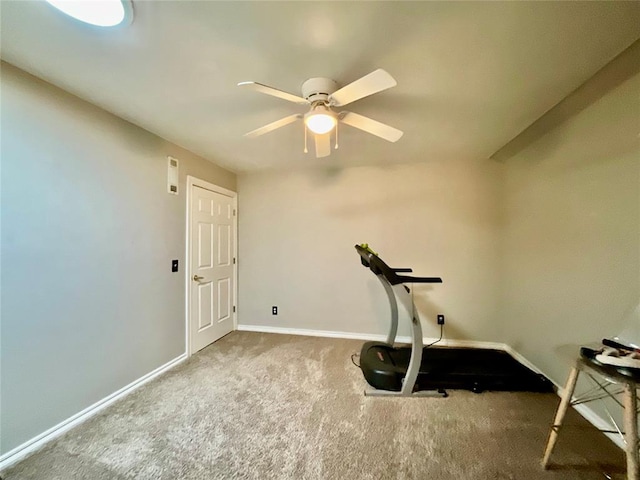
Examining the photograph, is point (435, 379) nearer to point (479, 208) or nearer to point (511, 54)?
point (479, 208)

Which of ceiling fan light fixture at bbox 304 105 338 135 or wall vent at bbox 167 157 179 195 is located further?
wall vent at bbox 167 157 179 195

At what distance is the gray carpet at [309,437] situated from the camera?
5.05ft

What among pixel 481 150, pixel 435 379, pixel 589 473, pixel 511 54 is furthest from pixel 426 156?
Answer: pixel 589 473

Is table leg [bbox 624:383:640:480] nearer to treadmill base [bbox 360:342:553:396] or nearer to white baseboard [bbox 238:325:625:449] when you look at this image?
white baseboard [bbox 238:325:625:449]

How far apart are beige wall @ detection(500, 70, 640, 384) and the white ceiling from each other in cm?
33

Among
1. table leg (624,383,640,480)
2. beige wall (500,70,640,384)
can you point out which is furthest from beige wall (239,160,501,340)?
table leg (624,383,640,480)

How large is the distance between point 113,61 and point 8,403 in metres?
2.01

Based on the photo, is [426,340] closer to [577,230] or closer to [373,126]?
[577,230]

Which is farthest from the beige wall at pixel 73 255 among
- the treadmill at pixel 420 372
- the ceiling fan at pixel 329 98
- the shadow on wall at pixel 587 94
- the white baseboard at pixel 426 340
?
the shadow on wall at pixel 587 94

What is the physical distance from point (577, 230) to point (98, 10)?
311cm

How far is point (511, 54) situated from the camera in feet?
4.91

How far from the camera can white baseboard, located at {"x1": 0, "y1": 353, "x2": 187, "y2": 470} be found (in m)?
1.60

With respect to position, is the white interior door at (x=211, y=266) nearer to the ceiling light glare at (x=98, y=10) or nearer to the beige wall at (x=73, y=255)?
the beige wall at (x=73, y=255)

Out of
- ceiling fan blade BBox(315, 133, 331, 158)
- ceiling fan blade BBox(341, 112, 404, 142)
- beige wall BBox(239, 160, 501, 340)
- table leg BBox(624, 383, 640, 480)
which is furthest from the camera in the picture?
beige wall BBox(239, 160, 501, 340)
